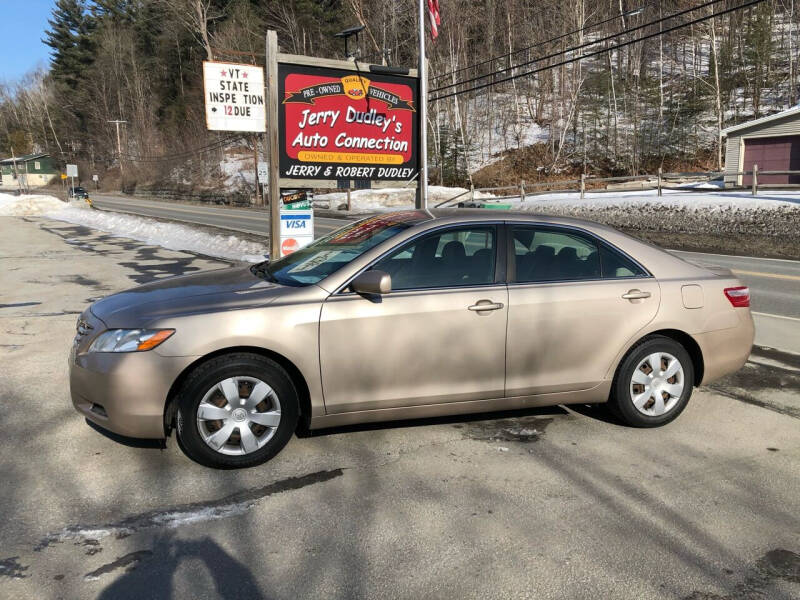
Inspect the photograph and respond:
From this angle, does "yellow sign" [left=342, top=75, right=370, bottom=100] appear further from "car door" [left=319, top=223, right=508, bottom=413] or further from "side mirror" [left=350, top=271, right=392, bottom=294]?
"side mirror" [left=350, top=271, right=392, bottom=294]

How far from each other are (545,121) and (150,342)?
53.3m

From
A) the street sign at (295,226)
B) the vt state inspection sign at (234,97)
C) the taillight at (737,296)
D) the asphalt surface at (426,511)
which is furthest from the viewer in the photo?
the vt state inspection sign at (234,97)

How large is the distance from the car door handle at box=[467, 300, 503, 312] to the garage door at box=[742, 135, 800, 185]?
104ft

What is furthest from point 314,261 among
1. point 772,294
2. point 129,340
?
point 772,294

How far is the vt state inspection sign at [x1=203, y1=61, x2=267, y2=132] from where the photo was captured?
34.8 ft

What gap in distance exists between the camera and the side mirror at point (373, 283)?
3828 mm

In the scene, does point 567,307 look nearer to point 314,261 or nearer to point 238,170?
point 314,261

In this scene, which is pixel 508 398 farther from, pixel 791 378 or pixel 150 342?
pixel 791 378

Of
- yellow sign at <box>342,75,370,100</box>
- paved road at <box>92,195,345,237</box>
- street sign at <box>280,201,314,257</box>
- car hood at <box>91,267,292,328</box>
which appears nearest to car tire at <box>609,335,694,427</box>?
car hood at <box>91,267,292,328</box>

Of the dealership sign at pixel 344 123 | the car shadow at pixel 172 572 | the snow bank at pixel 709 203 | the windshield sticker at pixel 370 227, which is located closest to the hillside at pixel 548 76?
the snow bank at pixel 709 203

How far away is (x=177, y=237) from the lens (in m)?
18.6

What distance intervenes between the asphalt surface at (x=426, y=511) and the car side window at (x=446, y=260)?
3.51ft

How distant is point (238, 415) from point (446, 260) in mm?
1658

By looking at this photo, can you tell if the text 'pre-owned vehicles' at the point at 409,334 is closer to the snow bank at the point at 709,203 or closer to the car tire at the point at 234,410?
the car tire at the point at 234,410
